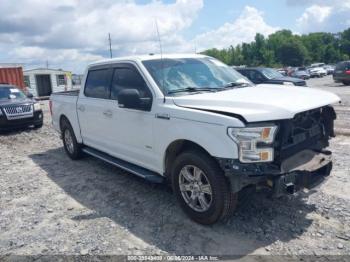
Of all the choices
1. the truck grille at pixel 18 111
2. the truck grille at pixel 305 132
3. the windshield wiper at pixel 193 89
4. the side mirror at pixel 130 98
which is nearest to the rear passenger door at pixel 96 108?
the side mirror at pixel 130 98

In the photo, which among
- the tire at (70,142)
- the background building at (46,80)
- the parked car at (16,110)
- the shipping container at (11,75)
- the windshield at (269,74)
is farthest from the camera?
the background building at (46,80)

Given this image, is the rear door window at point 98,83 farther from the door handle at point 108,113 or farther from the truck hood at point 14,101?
the truck hood at point 14,101

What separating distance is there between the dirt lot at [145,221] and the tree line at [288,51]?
89.2 m

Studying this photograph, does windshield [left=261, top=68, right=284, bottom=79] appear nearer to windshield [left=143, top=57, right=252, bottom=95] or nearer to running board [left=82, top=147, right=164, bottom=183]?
windshield [left=143, top=57, right=252, bottom=95]

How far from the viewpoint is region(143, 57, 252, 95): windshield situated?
14.5ft

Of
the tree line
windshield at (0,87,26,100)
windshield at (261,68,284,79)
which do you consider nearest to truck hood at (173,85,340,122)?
windshield at (0,87,26,100)

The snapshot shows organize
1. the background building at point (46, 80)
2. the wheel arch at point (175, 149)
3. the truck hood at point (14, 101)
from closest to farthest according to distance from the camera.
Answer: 1. the wheel arch at point (175, 149)
2. the truck hood at point (14, 101)
3. the background building at point (46, 80)

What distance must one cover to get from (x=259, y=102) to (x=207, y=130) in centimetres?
61

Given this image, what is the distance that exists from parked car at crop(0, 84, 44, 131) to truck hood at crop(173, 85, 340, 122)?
26.3ft

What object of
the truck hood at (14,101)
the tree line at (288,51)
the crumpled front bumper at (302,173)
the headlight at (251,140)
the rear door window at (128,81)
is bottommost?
the crumpled front bumper at (302,173)

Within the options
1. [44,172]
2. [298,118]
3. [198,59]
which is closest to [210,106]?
[298,118]

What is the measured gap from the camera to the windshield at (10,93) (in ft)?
36.4

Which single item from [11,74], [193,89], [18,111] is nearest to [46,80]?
[11,74]

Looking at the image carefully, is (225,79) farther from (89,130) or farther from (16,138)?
(16,138)
